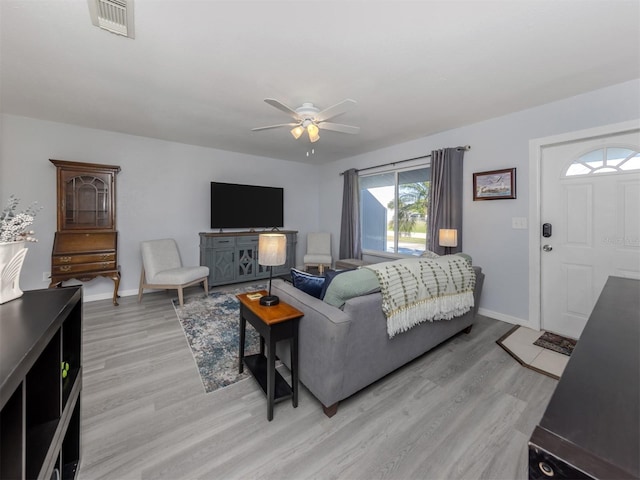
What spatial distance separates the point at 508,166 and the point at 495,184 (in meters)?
0.23

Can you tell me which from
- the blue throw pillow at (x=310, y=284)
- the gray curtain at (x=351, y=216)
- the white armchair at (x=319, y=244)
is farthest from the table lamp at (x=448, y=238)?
the white armchair at (x=319, y=244)

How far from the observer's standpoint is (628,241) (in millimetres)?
2342

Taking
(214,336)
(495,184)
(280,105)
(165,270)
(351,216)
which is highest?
(280,105)

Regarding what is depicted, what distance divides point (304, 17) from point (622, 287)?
2.52m

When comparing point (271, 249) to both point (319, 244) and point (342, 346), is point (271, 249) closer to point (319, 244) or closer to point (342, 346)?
point (342, 346)

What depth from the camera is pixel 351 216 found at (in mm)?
4883

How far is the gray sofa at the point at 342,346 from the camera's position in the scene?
4.96 feet

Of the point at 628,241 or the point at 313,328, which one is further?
the point at 628,241

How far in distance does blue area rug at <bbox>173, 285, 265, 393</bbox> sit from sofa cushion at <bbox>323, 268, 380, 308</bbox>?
100 cm

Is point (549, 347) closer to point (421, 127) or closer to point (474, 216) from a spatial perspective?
point (474, 216)

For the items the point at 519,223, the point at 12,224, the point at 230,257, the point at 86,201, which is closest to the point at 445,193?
the point at 519,223

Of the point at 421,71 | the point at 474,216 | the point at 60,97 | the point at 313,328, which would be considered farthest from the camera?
the point at 474,216

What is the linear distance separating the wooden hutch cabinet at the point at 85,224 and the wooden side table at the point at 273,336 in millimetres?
2627

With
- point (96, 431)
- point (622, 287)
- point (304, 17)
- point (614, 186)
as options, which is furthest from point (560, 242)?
point (96, 431)
